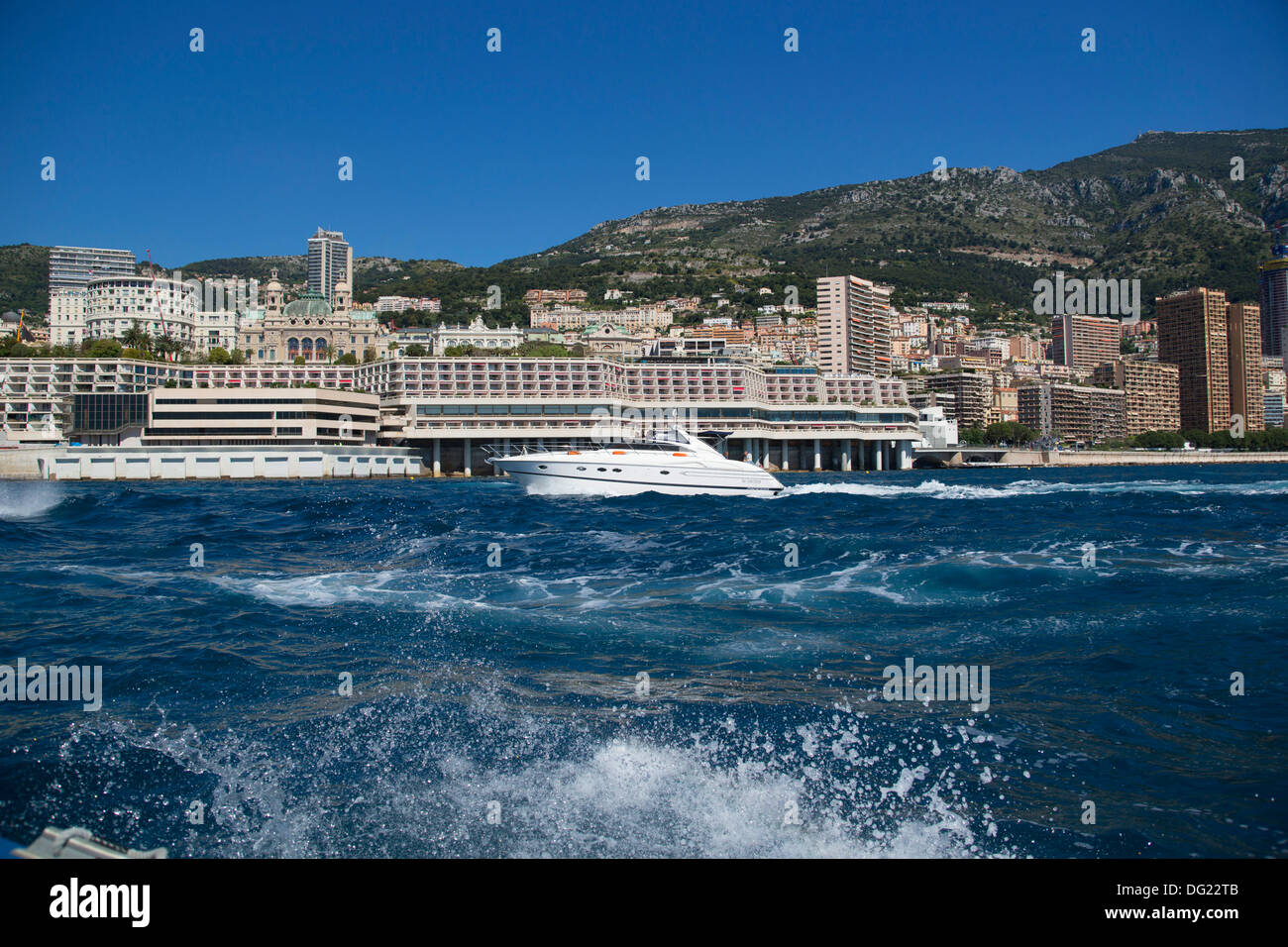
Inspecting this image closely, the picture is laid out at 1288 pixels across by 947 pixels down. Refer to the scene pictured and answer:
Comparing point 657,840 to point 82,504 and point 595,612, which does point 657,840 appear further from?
point 82,504

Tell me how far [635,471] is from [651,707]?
35410mm

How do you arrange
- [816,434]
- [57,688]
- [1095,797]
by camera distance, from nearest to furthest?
[1095,797] < [57,688] < [816,434]

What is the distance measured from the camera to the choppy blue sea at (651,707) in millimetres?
5426

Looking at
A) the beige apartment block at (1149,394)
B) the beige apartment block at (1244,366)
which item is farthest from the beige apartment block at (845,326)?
the beige apartment block at (1244,366)

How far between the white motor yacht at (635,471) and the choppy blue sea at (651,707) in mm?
25262

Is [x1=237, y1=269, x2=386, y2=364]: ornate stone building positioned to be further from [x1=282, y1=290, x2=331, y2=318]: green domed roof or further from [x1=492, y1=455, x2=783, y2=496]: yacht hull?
[x1=492, y1=455, x2=783, y2=496]: yacht hull

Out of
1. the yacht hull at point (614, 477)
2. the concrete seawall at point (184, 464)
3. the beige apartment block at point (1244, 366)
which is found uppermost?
the beige apartment block at point (1244, 366)

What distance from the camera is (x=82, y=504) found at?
3080cm

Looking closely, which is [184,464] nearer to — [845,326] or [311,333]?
[311,333]

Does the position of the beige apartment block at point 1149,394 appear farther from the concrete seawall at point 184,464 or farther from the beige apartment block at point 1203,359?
the concrete seawall at point 184,464

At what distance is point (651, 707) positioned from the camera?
754 centimetres
